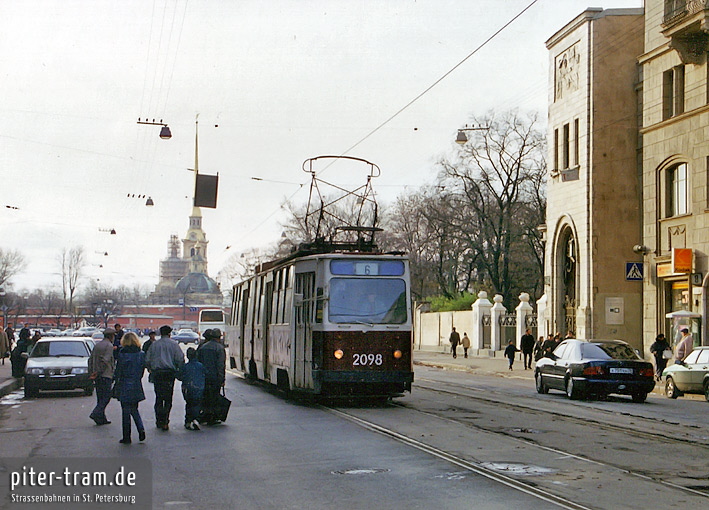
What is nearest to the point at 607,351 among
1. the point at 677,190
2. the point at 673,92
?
the point at 677,190

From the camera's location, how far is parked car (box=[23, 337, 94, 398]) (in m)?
24.5

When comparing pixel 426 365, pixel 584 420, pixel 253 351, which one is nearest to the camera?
pixel 584 420

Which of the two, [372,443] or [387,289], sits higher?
[387,289]

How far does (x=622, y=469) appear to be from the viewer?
10891mm

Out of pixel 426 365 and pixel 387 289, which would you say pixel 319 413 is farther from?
pixel 426 365

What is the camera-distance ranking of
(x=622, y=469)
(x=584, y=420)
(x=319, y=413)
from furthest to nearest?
(x=319, y=413) → (x=584, y=420) → (x=622, y=469)

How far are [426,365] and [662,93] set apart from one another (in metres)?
18.9

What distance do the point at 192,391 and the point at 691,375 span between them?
13.7 m

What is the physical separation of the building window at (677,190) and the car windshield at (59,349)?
20.0m

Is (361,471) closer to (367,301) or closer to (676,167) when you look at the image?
(367,301)

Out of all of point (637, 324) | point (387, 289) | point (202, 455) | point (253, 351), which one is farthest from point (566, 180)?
point (202, 455)

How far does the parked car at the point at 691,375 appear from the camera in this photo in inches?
933

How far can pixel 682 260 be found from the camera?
32.6 m

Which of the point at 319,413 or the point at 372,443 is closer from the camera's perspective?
the point at 372,443
